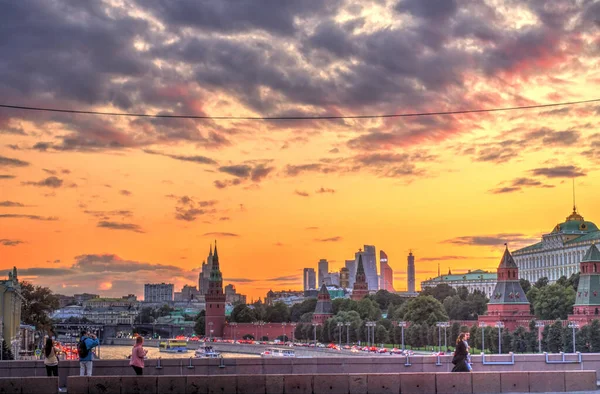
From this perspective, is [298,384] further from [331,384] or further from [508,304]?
[508,304]

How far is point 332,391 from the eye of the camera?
97.6ft

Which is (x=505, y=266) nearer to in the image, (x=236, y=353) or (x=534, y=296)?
(x=534, y=296)

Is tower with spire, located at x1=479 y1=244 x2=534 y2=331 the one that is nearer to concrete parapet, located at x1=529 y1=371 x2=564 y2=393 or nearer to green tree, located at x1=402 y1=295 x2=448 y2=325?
green tree, located at x1=402 y1=295 x2=448 y2=325

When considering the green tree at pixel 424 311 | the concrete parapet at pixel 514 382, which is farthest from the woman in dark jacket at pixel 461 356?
the green tree at pixel 424 311

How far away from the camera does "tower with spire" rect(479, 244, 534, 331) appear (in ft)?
445

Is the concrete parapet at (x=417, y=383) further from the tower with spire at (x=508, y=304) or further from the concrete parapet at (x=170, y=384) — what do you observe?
the tower with spire at (x=508, y=304)

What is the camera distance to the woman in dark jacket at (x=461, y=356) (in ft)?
96.7

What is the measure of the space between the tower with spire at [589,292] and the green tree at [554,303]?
436 inches

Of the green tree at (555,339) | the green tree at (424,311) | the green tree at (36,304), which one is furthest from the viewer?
the green tree at (424,311)

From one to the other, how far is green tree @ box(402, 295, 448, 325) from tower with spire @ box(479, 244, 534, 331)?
16415 mm

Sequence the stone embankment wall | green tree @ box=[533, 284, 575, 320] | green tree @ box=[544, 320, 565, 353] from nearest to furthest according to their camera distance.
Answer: the stone embankment wall, green tree @ box=[544, 320, 565, 353], green tree @ box=[533, 284, 575, 320]

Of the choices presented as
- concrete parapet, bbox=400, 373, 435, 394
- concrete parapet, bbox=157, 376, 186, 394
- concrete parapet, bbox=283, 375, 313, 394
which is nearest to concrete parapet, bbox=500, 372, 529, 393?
concrete parapet, bbox=400, 373, 435, 394

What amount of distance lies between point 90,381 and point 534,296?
13667 centimetres

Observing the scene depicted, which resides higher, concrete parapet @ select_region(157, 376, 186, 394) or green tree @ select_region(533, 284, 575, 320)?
green tree @ select_region(533, 284, 575, 320)
